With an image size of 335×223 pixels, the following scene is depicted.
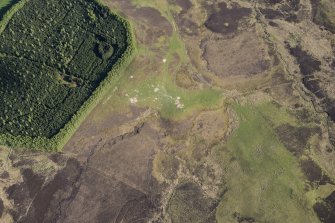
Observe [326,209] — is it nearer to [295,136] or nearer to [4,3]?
[295,136]

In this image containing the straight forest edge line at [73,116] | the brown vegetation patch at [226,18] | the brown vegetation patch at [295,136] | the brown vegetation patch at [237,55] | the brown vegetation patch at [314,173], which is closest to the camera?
the straight forest edge line at [73,116]

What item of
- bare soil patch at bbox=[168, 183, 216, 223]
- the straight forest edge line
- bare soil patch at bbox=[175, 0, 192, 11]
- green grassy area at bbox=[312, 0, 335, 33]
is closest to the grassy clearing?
bare soil patch at bbox=[168, 183, 216, 223]

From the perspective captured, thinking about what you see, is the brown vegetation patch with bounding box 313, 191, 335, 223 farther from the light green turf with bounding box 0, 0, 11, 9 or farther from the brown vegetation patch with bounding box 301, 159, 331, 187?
the light green turf with bounding box 0, 0, 11, 9

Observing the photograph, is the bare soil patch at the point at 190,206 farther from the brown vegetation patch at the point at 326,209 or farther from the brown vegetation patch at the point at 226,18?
the brown vegetation patch at the point at 226,18

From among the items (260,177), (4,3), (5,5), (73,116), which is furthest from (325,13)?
(4,3)

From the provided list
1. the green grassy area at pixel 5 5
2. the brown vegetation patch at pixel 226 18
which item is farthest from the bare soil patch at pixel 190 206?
the green grassy area at pixel 5 5

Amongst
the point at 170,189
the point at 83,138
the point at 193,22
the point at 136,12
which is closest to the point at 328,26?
the point at 193,22
